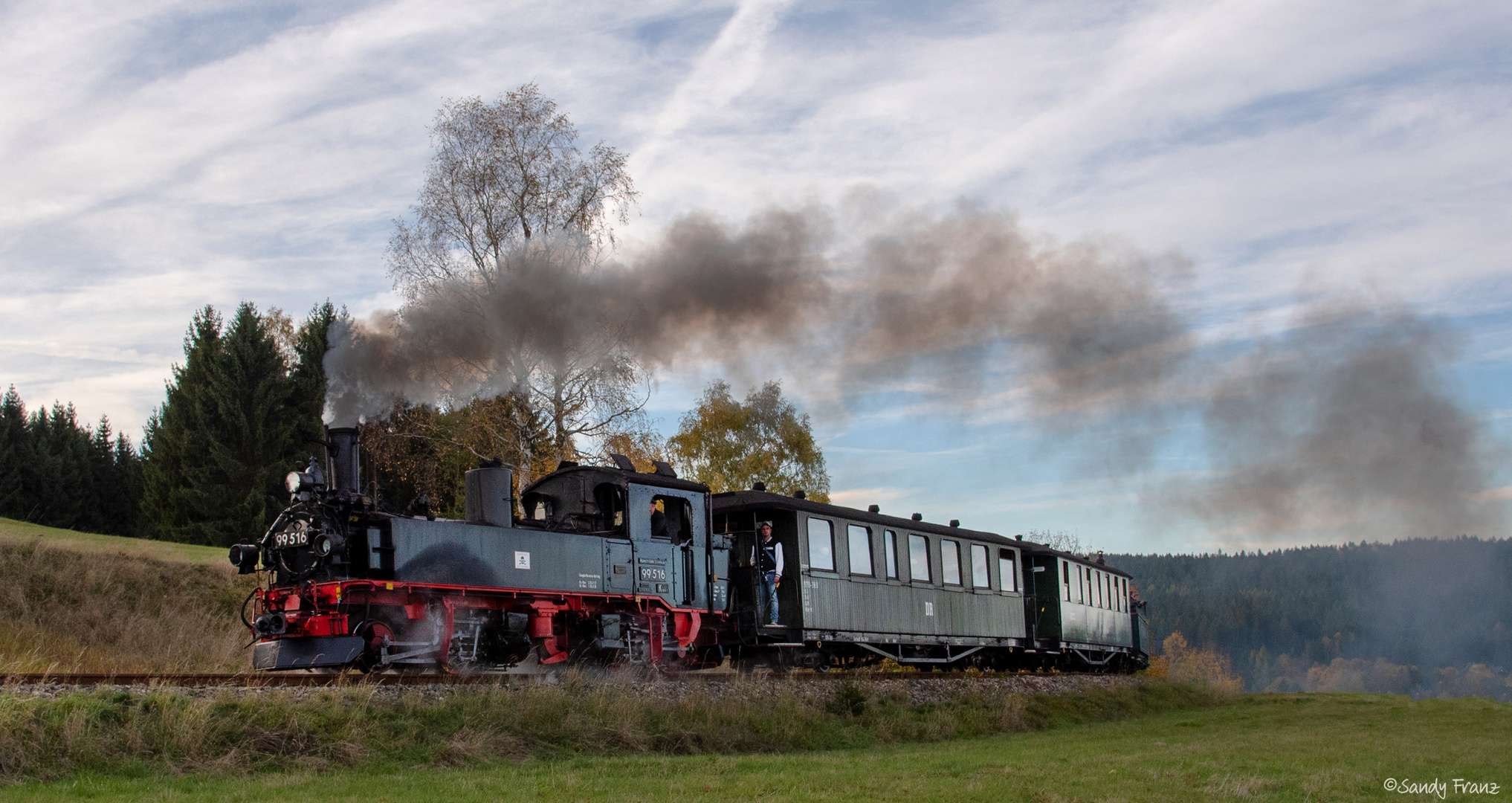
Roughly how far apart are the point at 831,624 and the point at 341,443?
7660 mm

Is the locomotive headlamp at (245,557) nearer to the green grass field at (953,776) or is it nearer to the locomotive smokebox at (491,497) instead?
the locomotive smokebox at (491,497)

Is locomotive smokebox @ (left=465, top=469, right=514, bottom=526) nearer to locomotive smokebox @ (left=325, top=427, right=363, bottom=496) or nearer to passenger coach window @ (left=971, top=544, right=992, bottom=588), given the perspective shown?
locomotive smokebox @ (left=325, top=427, right=363, bottom=496)

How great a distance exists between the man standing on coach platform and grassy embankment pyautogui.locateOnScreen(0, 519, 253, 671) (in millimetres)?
7541

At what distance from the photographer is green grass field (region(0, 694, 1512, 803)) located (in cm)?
759

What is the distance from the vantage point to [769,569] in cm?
1576

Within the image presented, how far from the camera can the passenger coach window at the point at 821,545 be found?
637 inches

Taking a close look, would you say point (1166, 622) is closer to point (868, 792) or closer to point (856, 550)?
point (856, 550)

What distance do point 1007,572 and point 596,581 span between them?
11246 mm

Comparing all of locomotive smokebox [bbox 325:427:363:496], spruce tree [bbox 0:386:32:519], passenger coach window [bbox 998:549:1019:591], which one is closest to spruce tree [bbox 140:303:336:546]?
spruce tree [bbox 0:386:32:519]

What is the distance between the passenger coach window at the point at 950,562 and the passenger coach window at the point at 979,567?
606 mm

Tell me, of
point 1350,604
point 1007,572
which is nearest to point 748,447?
point 1007,572

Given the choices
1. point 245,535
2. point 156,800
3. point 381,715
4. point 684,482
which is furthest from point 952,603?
point 245,535

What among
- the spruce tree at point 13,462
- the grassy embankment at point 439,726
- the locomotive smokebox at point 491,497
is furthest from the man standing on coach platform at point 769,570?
the spruce tree at point 13,462

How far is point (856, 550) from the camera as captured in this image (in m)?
17.3
